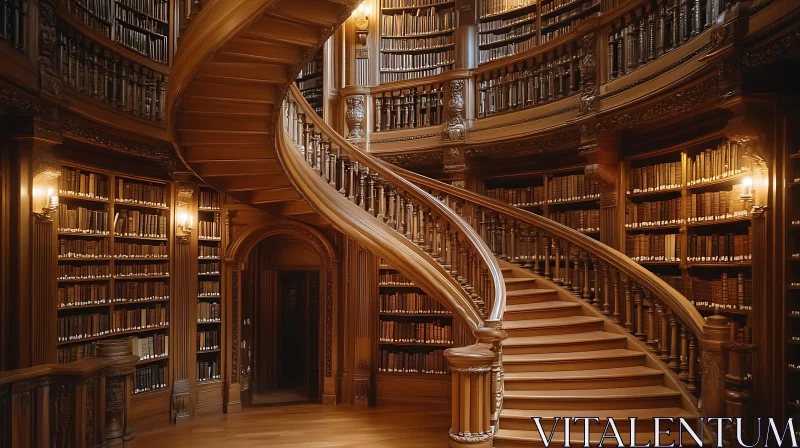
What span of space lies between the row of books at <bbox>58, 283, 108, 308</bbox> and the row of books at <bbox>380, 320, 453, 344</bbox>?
10.3 feet

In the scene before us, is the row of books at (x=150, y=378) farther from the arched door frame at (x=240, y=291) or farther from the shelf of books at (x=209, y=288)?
the arched door frame at (x=240, y=291)

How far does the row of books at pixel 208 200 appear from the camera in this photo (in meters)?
7.81

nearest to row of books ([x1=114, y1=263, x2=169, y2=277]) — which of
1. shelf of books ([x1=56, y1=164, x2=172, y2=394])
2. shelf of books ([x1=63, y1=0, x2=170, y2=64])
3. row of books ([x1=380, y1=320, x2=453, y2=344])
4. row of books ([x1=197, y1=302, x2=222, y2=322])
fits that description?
shelf of books ([x1=56, y1=164, x2=172, y2=394])

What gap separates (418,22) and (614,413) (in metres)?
5.31

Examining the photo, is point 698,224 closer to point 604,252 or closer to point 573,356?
point 604,252

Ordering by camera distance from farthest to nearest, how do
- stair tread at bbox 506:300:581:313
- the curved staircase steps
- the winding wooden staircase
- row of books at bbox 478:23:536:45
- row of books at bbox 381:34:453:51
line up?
row of books at bbox 381:34:453:51 → row of books at bbox 478:23:536:45 → stair tread at bbox 506:300:581:313 → the curved staircase steps → the winding wooden staircase

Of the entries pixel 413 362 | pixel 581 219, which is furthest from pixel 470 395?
pixel 413 362

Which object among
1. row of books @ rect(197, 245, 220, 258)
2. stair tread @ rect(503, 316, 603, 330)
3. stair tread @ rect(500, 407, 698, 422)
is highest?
row of books @ rect(197, 245, 220, 258)

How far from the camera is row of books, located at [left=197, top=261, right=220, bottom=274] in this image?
7891 millimetres

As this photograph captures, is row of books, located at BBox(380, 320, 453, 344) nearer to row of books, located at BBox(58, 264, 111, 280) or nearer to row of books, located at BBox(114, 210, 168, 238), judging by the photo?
row of books, located at BBox(114, 210, 168, 238)

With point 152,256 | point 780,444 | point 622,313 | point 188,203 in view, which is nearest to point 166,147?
point 188,203

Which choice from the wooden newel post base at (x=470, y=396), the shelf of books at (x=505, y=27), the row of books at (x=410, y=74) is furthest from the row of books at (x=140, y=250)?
the wooden newel post base at (x=470, y=396)

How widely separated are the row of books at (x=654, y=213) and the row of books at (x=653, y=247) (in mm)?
118

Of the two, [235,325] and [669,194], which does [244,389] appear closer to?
[235,325]
